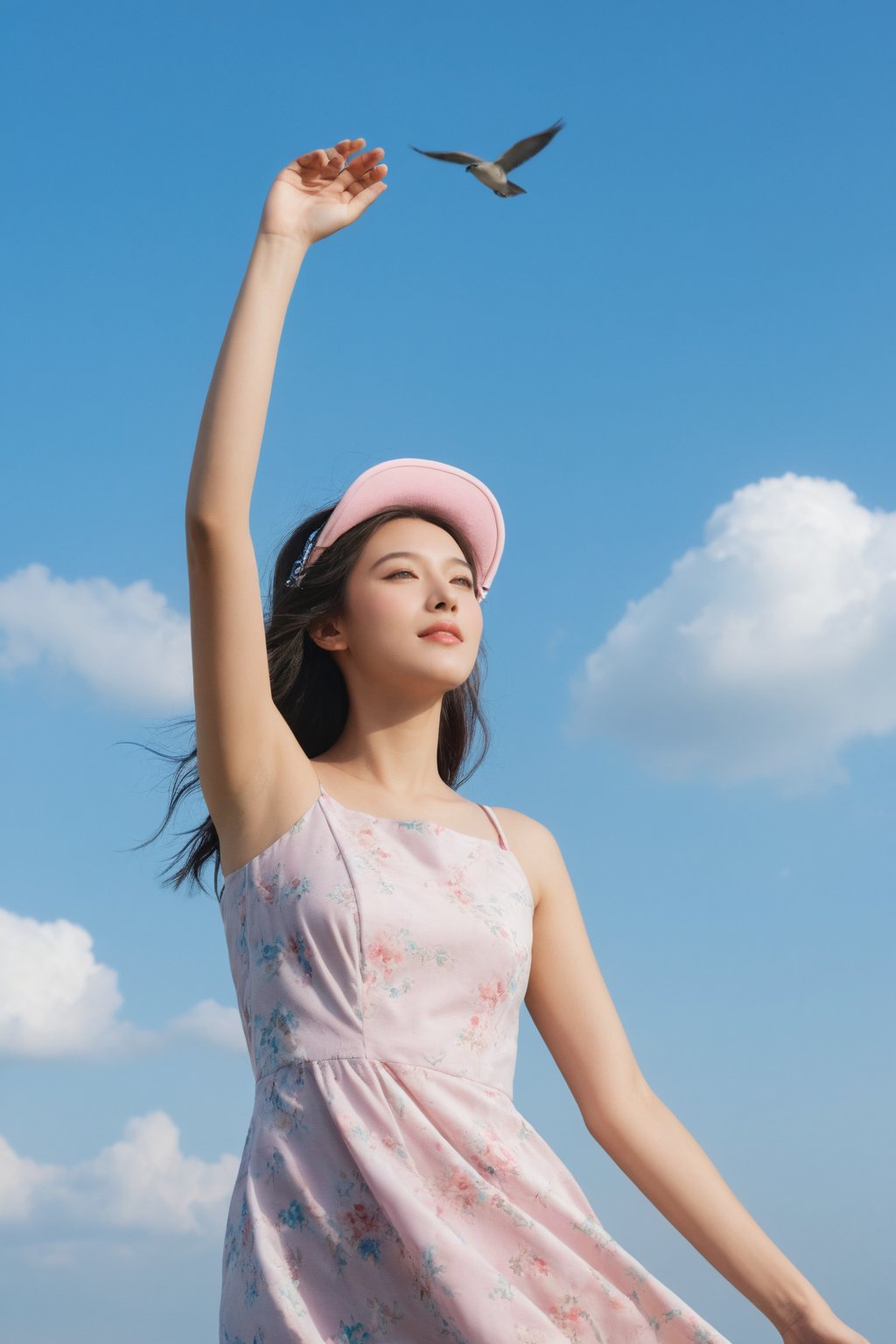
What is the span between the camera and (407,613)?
3.23 m

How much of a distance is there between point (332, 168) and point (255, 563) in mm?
876

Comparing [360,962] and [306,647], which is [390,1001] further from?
[306,647]

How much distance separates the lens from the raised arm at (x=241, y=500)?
2.57 m

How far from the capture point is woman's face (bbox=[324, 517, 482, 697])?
10.5ft

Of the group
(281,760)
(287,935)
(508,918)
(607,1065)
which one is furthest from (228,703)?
(607,1065)

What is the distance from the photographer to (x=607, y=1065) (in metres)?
3.13

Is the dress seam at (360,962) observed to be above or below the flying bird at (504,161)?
below

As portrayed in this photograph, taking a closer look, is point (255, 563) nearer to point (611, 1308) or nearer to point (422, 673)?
point (422, 673)

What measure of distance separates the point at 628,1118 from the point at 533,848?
24.9 inches

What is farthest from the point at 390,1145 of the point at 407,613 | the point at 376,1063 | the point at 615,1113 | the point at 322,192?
the point at 322,192

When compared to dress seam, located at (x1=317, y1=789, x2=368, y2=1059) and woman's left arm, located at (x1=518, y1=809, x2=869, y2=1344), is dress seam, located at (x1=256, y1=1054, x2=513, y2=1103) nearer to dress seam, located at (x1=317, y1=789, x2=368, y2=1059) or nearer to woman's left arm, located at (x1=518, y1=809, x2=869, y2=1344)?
dress seam, located at (x1=317, y1=789, x2=368, y2=1059)

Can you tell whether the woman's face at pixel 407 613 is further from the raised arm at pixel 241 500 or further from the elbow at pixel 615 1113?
the elbow at pixel 615 1113

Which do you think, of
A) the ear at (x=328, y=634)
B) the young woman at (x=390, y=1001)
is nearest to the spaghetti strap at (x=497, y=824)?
the young woman at (x=390, y=1001)

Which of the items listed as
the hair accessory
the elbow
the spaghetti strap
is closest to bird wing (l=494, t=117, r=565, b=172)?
the hair accessory
